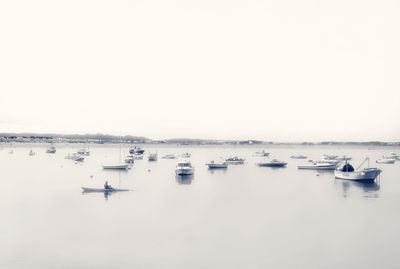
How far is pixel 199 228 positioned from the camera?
43.7 metres

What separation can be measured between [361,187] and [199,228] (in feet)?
154

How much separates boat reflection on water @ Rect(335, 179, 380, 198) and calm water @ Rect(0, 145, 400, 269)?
A: 1.63ft

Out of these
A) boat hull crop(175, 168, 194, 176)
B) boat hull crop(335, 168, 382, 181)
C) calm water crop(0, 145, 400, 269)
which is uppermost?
boat hull crop(335, 168, 382, 181)

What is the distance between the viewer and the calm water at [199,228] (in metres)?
33.0

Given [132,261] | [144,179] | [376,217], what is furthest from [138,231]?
[144,179]

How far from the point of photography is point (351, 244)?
38062mm

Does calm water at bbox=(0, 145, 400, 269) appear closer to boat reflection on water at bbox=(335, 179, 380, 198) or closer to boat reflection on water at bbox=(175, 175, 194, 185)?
boat reflection on water at bbox=(335, 179, 380, 198)

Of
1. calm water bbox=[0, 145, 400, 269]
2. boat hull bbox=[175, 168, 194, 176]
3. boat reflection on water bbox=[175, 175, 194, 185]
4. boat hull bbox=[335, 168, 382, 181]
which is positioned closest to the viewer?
calm water bbox=[0, 145, 400, 269]

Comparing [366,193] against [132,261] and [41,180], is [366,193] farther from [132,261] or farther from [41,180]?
[41,180]

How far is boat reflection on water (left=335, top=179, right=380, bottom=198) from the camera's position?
7156 cm

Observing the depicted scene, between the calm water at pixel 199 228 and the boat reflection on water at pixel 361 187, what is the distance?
50 centimetres

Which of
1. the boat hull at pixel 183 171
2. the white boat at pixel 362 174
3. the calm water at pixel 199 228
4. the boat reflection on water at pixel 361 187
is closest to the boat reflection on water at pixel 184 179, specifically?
the boat hull at pixel 183 171

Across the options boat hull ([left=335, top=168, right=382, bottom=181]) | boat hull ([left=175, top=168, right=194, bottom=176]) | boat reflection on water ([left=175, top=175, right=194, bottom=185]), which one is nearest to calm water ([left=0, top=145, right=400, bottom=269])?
→ boat hull ([left=335, top=168, right=382, bottom=181])

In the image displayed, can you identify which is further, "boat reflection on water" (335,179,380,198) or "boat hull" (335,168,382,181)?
"boat hull" (335,168,382,181)
